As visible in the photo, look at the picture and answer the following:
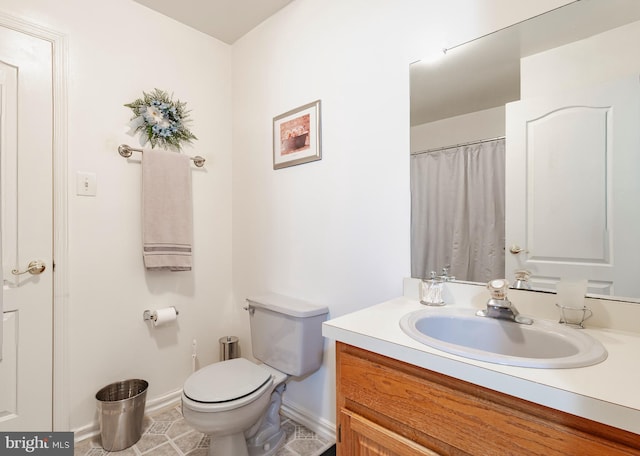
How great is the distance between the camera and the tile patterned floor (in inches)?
58.6

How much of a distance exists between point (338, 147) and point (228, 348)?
144cm

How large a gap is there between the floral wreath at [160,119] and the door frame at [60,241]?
312mm

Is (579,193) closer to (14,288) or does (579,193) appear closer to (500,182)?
(500,182)

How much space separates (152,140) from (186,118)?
270 mm

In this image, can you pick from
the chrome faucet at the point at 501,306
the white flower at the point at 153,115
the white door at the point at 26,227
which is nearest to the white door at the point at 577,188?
the chrome faucet at the point at 501,306

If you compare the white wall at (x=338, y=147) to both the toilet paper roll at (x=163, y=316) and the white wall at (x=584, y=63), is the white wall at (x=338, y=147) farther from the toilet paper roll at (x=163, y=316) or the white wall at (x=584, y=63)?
the toilet paper roll at (x=163, y=316)

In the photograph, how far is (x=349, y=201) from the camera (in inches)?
59.3

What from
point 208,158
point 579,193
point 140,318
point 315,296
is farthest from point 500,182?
point 140,318

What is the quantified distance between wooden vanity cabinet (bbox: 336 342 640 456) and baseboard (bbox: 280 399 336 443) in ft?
2.42

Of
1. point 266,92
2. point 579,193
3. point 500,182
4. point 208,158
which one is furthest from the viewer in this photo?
point 208,158

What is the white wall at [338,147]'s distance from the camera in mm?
1313

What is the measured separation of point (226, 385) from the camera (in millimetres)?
1328

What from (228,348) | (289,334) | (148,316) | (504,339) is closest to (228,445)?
(289,334)

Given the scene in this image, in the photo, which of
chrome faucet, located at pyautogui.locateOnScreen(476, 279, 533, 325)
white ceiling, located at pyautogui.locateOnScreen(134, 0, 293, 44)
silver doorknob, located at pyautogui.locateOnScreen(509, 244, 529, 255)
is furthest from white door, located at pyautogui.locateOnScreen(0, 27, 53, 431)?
silver doorknob, located at pyautogui.locateOnScreen(509, 244, 529, 255)
